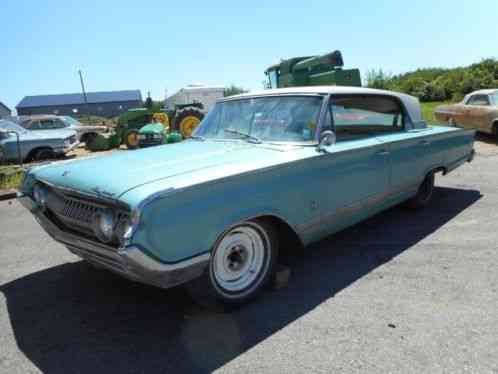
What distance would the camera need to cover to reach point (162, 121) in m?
13.4

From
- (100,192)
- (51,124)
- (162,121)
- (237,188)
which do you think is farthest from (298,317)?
(51,124)

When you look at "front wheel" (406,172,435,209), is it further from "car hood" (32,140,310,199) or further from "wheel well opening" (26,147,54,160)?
"wheel well opening" (26,147,54,160)

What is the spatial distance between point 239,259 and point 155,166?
35.1 inches

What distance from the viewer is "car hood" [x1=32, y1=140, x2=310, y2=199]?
2.47m

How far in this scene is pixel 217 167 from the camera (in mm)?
2697

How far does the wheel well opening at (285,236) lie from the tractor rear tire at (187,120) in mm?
9666

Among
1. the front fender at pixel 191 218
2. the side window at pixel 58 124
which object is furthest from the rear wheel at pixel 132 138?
the front fender at pixel 191 218

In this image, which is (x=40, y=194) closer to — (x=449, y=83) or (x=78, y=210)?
(x=78, y=210)

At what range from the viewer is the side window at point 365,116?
3645 millimetres

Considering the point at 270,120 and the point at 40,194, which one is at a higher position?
the point at 270,120

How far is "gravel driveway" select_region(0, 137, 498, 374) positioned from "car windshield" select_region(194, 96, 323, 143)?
1.11 meters

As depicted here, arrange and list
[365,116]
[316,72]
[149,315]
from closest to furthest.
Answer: [149,315], [365,116], [316,72]

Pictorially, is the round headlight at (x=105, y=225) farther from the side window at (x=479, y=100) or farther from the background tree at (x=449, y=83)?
the background tree at (x=449, y=83)

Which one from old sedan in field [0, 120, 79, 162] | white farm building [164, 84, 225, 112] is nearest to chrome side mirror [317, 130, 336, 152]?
old sedan in field [0, 120, 79, 162]
